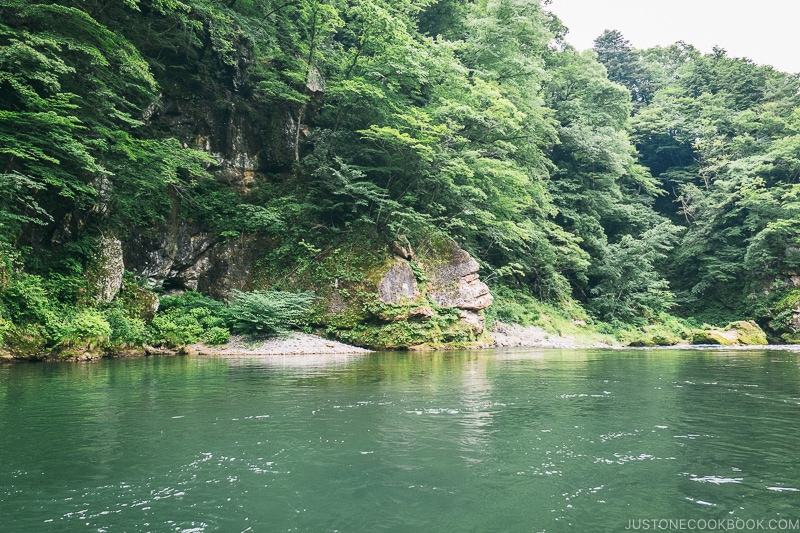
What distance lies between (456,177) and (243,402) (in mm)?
16041

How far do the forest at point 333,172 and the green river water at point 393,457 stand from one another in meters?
6.41

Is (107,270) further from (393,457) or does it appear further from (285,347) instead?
(393,457)

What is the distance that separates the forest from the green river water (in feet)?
21.0

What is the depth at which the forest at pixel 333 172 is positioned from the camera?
11188mm

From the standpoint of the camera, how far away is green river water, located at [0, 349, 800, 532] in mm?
2480

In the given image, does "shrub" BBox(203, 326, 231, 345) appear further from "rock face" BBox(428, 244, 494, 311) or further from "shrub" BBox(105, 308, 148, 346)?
"rock face" BBox(428, 244, 494, 311)

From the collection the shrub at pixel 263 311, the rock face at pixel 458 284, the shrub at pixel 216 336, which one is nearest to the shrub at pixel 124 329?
the shrub at pixel 216 336

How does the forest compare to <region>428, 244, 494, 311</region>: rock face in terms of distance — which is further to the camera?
<region>428, 244, 494, 311</region>: rock face

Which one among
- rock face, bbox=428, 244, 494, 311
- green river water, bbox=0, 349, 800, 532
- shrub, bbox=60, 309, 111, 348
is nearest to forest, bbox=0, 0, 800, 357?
shrub, bbox=60, 309, 111, 348

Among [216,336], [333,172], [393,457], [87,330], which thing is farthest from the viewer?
[333,172]

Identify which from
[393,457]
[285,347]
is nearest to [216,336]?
[285,347]

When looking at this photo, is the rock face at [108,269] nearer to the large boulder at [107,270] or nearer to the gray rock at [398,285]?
the large boulder at [107,270]

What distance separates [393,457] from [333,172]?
15.1 m

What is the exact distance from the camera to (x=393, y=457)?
3514 millimetres
